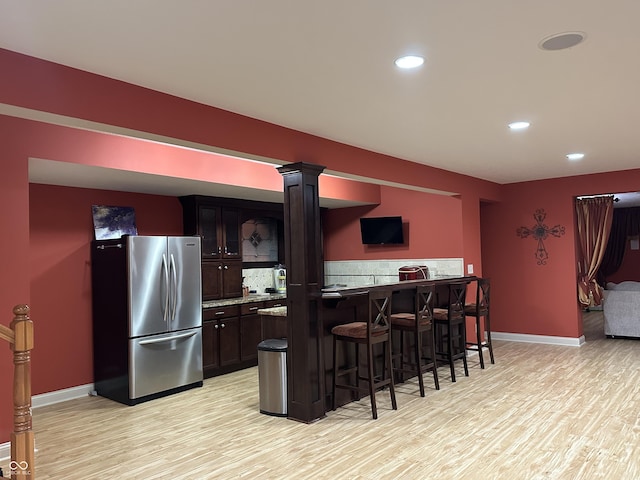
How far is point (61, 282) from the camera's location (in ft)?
16.9

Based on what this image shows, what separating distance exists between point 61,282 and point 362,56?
4045 millimetres

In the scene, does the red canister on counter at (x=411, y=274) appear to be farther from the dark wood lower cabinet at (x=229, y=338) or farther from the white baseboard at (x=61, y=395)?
the white baseboard at (x=61, y=395)

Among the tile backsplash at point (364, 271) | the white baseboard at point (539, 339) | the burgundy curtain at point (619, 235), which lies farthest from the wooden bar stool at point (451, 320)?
the burgundy curtain at point (619, 235)

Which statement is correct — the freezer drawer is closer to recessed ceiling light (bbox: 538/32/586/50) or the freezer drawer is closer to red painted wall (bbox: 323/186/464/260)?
red painted wall (bbox: 323/186/464/260)

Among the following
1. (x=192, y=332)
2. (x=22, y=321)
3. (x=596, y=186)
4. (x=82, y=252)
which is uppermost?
(x=596, y=186)

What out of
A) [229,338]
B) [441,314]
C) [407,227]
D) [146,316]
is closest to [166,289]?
[146,316]

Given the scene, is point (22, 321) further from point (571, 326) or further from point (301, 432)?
point (571, 326)

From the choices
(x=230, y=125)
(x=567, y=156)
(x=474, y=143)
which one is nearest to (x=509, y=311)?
(x=567, y=156)

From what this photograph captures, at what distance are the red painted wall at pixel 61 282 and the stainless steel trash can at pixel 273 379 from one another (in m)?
2.14

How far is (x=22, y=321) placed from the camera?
2.37 meters

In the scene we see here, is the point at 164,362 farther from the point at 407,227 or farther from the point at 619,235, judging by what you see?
the point at 619,235

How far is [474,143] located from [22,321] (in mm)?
4122

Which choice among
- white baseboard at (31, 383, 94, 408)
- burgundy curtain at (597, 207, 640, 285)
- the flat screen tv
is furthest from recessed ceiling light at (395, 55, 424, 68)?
burgundy curtain at (597, 207, 640, 285)

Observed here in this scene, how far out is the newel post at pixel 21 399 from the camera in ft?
7.73
